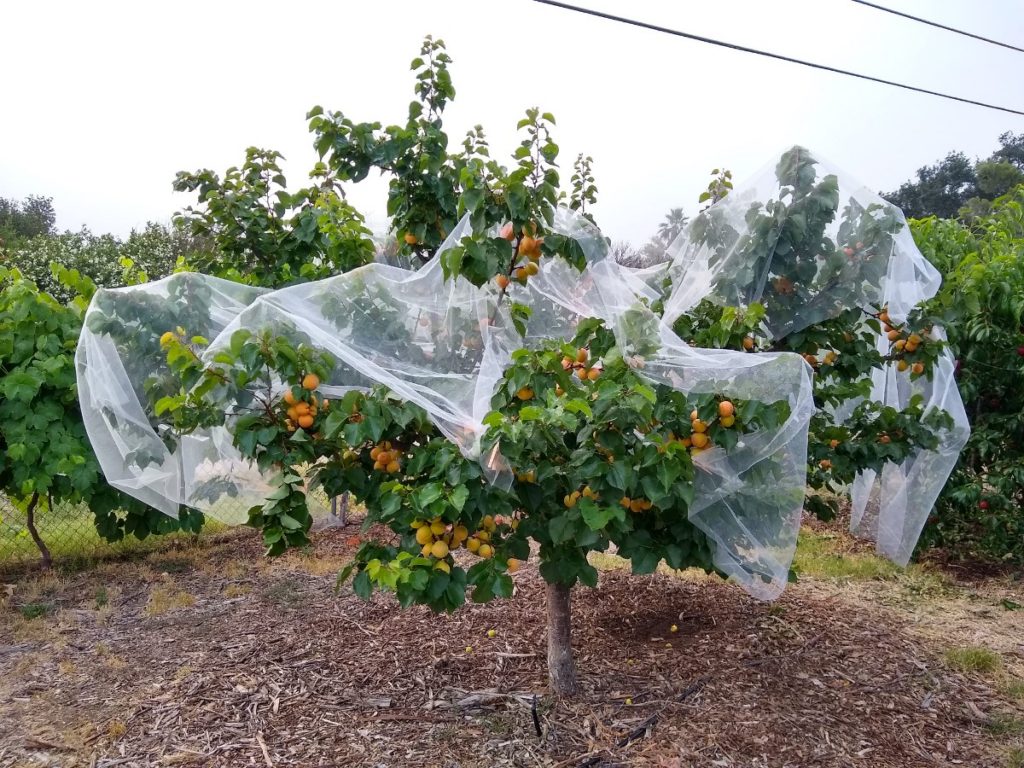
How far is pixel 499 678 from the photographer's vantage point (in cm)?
343

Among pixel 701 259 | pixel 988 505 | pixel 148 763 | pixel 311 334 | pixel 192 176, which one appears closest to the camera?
pixel 311 334

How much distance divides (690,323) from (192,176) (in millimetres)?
2902

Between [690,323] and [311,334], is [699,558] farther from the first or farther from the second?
[311,334]

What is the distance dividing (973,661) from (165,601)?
4582 millimetres

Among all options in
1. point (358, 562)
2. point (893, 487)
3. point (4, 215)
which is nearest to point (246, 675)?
point (358, 562)

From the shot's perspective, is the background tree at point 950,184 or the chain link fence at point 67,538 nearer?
the chain link fence at point 67,538

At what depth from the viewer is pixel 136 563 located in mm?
5434

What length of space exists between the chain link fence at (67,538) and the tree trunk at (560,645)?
2.36m

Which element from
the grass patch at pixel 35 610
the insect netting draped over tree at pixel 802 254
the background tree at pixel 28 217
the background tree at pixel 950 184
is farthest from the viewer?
the background tree at pixel 950 184

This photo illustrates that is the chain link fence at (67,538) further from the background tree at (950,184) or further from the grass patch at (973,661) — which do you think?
the background tree at (950,184)

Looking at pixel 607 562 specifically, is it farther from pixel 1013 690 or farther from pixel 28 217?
pixel 28 217

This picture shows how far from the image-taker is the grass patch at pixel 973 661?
12.1ft

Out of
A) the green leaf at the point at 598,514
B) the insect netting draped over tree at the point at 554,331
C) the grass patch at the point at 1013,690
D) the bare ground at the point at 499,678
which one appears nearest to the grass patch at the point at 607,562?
the bare ground at the point at 499,678

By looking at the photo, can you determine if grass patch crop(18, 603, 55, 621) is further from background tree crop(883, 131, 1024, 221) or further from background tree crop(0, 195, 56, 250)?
background tree crop(883, 131, 1024, 221)
